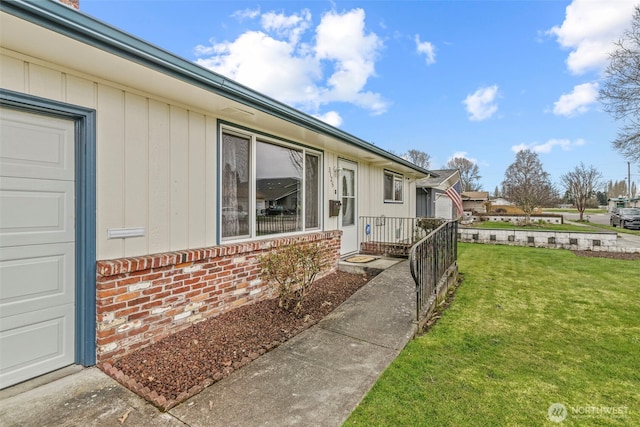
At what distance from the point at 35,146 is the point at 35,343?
5.53 ft

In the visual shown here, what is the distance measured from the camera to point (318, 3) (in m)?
8.59

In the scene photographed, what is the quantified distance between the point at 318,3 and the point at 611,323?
31.7ft

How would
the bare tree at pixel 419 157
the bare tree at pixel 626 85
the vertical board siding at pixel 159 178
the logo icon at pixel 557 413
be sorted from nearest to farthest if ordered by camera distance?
the logo icon at pixel 557 413 < the vertical board siding at pixel 159 178 < the bare tree at pixel 626 85 < the bare tree at pixel 419 157

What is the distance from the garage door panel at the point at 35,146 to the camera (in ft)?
7.93

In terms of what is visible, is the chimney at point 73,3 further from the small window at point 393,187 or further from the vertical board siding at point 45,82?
the small window at point 393,187

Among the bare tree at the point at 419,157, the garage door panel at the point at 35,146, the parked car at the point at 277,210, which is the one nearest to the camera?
the garage door panel at the point at 35,146

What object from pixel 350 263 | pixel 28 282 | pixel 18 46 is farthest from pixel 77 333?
pixel 350 263

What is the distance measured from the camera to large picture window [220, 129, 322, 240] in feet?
13.9

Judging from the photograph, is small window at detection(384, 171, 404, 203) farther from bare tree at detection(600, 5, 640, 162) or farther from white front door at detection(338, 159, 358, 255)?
bare tree at detection(600, 5, 640, 162)

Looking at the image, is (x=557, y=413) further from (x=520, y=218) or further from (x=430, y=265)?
(x=520, y=218)

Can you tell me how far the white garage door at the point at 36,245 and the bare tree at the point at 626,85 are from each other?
62.7 feet

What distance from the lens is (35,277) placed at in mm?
2570

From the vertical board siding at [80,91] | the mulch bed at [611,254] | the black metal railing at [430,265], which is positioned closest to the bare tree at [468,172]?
the mulch bed at [611,254]

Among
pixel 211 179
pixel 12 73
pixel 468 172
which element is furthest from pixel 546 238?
pixel 468 172
